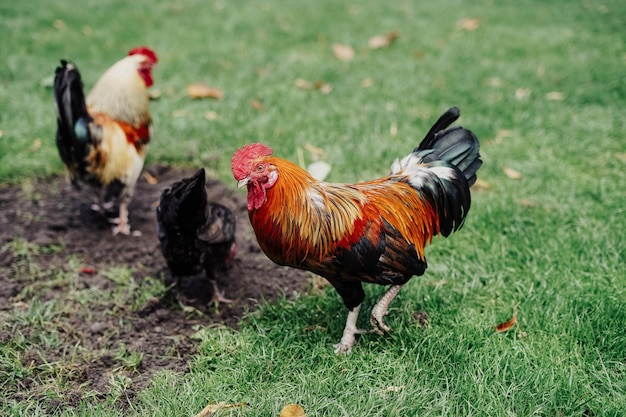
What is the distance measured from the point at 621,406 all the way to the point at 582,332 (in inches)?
20.9

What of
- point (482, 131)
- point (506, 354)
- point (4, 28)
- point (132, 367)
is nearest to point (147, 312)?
point (132, 367)

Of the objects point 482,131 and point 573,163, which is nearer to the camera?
point 573,163

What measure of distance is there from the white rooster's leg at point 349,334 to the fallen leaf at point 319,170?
1.80 m

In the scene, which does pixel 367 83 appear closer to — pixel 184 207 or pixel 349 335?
pixel 184 207

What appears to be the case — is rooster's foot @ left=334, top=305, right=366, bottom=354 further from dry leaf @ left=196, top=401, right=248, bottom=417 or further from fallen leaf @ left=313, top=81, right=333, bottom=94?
fallen leaf @ left=313, top=81, right=333, bottom=94

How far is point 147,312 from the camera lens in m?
3.38

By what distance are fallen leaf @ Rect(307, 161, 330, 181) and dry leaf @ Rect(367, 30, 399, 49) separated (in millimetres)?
3749

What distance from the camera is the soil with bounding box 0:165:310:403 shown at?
118 inches

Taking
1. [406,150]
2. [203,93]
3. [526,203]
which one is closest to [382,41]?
[203,93]

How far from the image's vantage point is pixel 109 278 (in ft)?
12.0

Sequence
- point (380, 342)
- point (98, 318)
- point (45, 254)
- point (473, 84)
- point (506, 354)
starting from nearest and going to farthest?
point (506, 354) → point (380, 342) → point (98, 318) → point (45, 254) → point (473, 84)

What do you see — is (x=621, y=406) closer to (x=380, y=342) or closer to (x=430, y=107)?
(x=380, y=342)

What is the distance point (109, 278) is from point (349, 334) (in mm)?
1767

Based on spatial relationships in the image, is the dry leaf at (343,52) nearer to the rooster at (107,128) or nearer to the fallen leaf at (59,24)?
the rooster at (107,128)
